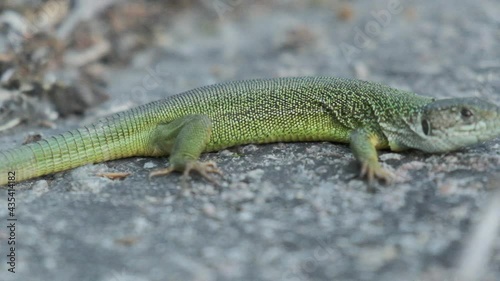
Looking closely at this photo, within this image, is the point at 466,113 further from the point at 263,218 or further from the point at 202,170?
the point at 202,170

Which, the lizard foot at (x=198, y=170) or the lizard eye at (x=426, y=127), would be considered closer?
the lizard foot at (x=198, y=170)

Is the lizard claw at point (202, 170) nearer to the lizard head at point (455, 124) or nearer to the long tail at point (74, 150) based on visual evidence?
the long tail at point (74, 150)

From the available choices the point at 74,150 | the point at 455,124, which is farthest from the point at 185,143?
the point at 455,124

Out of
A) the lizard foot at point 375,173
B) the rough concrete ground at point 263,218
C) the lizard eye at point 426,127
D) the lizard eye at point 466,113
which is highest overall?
the lizard eye at point 466,113

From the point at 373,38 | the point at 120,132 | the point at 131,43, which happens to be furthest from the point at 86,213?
the point at 373,38

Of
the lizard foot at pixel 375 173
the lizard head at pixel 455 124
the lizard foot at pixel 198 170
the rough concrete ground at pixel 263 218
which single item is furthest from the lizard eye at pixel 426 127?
the lizard foot at pixel 198 170

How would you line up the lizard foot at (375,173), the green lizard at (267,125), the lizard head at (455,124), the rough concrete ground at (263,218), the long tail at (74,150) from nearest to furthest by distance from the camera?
the rough concrete ground at (263,218), the lizard foot at (375,173), the lizard head at (455,124), the green lizard at (267,125), the long tail at (74,150)

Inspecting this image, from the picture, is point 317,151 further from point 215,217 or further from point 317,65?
point 317,65
